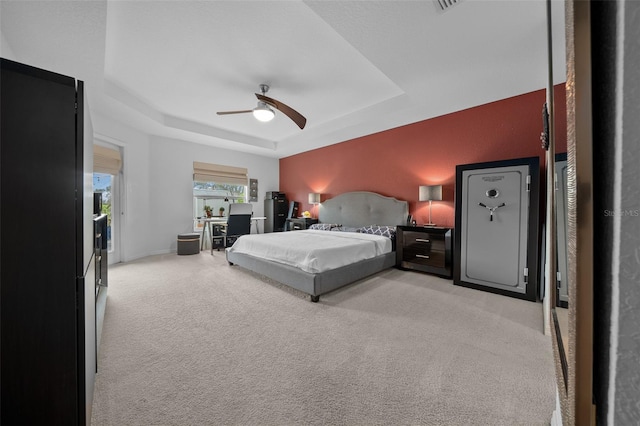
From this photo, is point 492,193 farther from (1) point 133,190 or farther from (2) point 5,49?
(1) point 133,190

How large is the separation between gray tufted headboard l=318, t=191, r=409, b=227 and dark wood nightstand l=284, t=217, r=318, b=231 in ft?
0.80

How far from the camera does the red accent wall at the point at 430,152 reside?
3240 mm

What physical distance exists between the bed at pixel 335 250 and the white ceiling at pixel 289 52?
5.46 ft

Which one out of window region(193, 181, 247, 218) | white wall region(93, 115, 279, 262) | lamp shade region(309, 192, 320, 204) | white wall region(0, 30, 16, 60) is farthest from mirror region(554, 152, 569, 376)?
window region(193, 181, 247, 218)

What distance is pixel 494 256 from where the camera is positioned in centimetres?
297

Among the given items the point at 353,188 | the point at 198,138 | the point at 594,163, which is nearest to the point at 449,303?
the point at 594,163

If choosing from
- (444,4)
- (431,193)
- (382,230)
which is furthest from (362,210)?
(444,4)

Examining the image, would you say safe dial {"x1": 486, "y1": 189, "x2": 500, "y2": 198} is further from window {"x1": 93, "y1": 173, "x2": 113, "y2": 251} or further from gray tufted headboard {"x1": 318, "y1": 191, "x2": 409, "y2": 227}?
window {"x1": 93, "y1": 173, "x2": 113, "y2": 251}

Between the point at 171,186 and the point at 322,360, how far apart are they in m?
5.16

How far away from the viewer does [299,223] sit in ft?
19.3

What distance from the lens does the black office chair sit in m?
5.14

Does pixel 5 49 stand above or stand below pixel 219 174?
above

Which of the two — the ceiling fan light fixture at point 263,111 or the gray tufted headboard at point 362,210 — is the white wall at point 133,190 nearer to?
the ceiling fan light fixture at point 263,111

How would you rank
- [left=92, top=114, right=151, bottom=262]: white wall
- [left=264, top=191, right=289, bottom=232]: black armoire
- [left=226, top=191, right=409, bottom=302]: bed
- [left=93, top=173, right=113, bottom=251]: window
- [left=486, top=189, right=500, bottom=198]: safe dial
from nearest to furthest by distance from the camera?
[left=226, top=191, right=409, bottom=302]: bed, [left=486, top=189, right=500, bottom=198]: safe dial, [left=93, top=173, right=113, bottom=251]: window, [left=92, top=114, right=151, bottom=262]: white wall, [left=264, top=191, right=289, bottom=232]: black armoire
